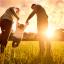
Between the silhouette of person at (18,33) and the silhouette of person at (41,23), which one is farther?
the silhouette of person at (18,33)

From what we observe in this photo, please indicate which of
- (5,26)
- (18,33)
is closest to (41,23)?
(5,26)

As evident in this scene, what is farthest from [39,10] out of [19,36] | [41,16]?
[19,36]

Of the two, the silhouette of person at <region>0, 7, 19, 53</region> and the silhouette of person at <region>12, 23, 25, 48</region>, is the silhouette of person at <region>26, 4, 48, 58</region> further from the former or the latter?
the silhouette of person at <region>12, 23, 25, 48</region>

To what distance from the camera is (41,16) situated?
25.9 ft

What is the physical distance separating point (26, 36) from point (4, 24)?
713 cm

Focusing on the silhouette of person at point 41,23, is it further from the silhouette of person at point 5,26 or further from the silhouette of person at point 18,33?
the silhouette of person at point 18,33

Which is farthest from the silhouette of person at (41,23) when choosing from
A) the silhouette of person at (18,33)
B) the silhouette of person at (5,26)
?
the silhouette of person at (18,33)

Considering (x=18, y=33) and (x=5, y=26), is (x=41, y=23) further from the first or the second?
(x=18, y=33)

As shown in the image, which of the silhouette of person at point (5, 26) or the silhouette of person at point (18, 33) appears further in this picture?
the silhouette of person at point (18, 33)

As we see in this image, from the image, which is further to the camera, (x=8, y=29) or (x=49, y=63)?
(x=8, y=29)

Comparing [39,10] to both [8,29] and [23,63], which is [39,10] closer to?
[8,29]

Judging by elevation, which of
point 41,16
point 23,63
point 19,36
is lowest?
point 23,63

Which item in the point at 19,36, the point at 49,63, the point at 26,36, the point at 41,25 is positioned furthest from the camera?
the point at 26,36

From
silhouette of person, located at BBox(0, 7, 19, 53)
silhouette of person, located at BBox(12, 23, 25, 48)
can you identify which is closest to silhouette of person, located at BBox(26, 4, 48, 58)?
silhouette of person, located at BBox(0, 7, 19, 53)
